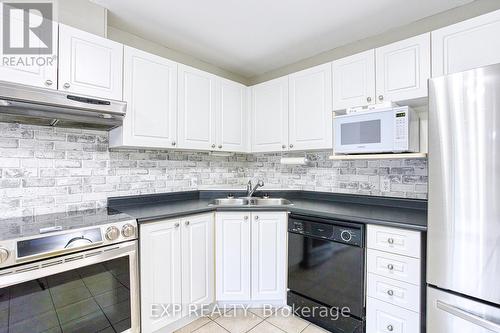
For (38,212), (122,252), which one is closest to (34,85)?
(38,212)

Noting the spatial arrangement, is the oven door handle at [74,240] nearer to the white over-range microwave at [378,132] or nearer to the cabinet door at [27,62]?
the cabinet door at [27,62]

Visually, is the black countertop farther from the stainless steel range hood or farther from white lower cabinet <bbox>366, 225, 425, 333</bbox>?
the stainless steel range hood

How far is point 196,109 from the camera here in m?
2.34

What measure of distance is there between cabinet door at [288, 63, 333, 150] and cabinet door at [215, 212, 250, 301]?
93cm

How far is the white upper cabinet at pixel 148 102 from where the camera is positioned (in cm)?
189

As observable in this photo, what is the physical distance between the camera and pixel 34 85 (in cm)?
148

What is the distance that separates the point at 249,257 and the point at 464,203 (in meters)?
1.52

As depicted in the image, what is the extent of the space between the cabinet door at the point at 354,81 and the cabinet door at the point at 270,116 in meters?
0.55

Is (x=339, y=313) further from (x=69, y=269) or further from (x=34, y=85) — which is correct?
(x=34, y=85)

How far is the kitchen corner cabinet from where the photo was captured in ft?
5.49

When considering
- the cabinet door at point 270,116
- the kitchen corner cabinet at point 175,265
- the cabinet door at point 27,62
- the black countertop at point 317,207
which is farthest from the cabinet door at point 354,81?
the cabinet door at point 27,62

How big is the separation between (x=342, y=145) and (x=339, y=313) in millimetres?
1267

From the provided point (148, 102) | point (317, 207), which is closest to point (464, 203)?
point (317, 207)

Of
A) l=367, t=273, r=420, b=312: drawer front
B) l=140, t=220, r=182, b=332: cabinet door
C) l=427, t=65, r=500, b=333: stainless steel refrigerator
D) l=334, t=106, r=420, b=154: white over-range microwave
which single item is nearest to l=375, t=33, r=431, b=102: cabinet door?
l=334, t=106, r=420, b=154: white over-range microwave
